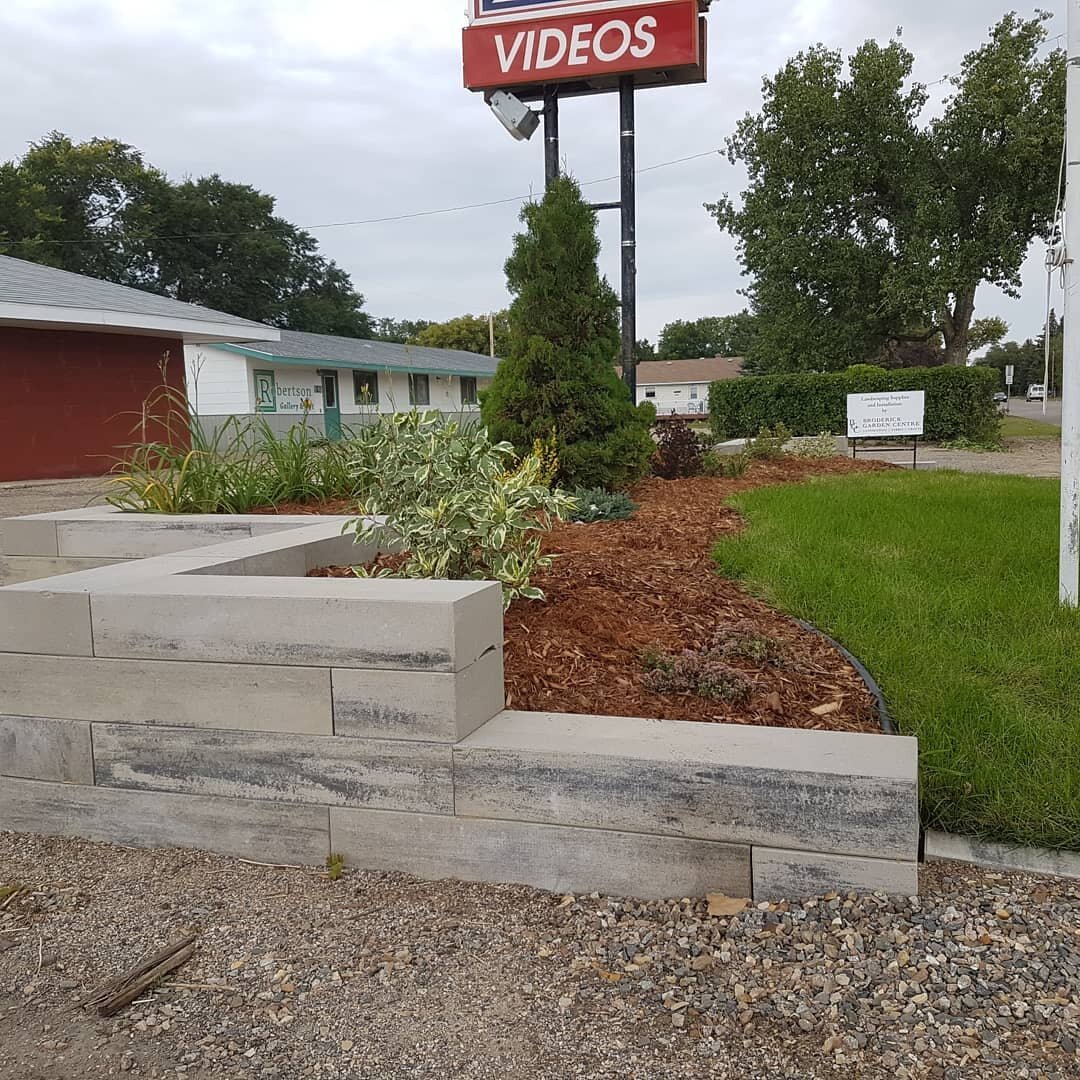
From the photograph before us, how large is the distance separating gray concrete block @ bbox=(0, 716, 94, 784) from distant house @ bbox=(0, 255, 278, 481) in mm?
12300

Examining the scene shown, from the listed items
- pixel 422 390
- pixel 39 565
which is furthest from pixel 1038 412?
pixel 39 565

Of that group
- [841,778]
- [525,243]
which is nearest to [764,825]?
[841,778]

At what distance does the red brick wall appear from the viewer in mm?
15414

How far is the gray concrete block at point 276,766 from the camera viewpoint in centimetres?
261

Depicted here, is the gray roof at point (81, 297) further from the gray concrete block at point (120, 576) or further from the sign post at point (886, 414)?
the gray concrete block at point (120, 576)

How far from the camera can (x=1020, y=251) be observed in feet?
85.5

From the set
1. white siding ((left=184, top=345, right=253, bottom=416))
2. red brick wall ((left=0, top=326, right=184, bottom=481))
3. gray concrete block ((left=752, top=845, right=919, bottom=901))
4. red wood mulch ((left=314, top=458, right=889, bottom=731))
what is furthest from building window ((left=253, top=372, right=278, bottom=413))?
gray concrete block ((left=752, top=845, right=919, bottom=901))

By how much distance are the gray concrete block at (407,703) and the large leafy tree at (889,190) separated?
26.8m

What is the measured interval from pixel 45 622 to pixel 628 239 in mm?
8295

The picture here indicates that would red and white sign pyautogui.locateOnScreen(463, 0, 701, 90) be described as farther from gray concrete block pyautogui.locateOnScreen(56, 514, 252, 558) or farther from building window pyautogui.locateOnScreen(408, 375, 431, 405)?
building window pyautogui.locateOnScreen(408, 375, 431, 405)

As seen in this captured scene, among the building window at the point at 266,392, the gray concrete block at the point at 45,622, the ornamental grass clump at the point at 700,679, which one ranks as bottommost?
the ornamental grass clump at the point at 700,679

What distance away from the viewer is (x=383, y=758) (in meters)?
2.64

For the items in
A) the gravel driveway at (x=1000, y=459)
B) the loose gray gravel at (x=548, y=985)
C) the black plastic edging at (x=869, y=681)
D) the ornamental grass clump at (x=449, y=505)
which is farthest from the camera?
the gravel driveway at (x=1000, y=459)

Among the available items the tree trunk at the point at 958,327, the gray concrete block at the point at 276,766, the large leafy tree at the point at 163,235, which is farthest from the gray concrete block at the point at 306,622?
the large leafy tree at the point at 163,235
